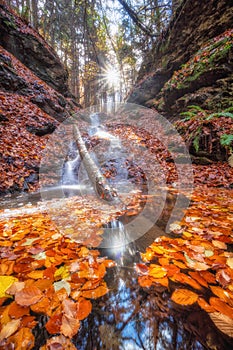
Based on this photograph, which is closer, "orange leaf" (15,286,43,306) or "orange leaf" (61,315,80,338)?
"orange leaf" (61,315,80,338)

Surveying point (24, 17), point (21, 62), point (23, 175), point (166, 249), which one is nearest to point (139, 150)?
point (23, 175)

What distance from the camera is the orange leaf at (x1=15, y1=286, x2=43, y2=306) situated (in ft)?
3.17

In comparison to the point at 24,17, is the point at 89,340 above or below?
below

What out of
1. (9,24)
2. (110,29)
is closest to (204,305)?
(110,29)

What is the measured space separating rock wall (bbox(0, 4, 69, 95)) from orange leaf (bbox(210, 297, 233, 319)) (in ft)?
46.2

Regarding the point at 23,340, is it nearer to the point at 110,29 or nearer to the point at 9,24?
the point at 110,29

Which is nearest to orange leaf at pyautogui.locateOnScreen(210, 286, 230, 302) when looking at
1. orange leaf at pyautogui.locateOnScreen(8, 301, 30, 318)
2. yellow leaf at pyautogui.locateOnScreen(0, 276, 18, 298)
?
orange leaf at pyautogui.locateOnScreen(8, 301, 30, 318)

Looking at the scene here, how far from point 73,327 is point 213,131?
5.88m

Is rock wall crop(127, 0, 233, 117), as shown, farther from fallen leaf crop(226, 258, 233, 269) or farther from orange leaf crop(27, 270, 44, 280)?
orange leaf crop(27, 270, 44, 280)

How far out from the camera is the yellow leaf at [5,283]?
103 centimetres

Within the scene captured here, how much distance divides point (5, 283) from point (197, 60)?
34.8ft

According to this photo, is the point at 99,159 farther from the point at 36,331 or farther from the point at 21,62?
the point at 21,62

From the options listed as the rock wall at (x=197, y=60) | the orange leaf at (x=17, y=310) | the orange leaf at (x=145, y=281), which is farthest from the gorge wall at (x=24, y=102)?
the rock wall at (x=197, y=60)

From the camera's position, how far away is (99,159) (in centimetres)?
636
